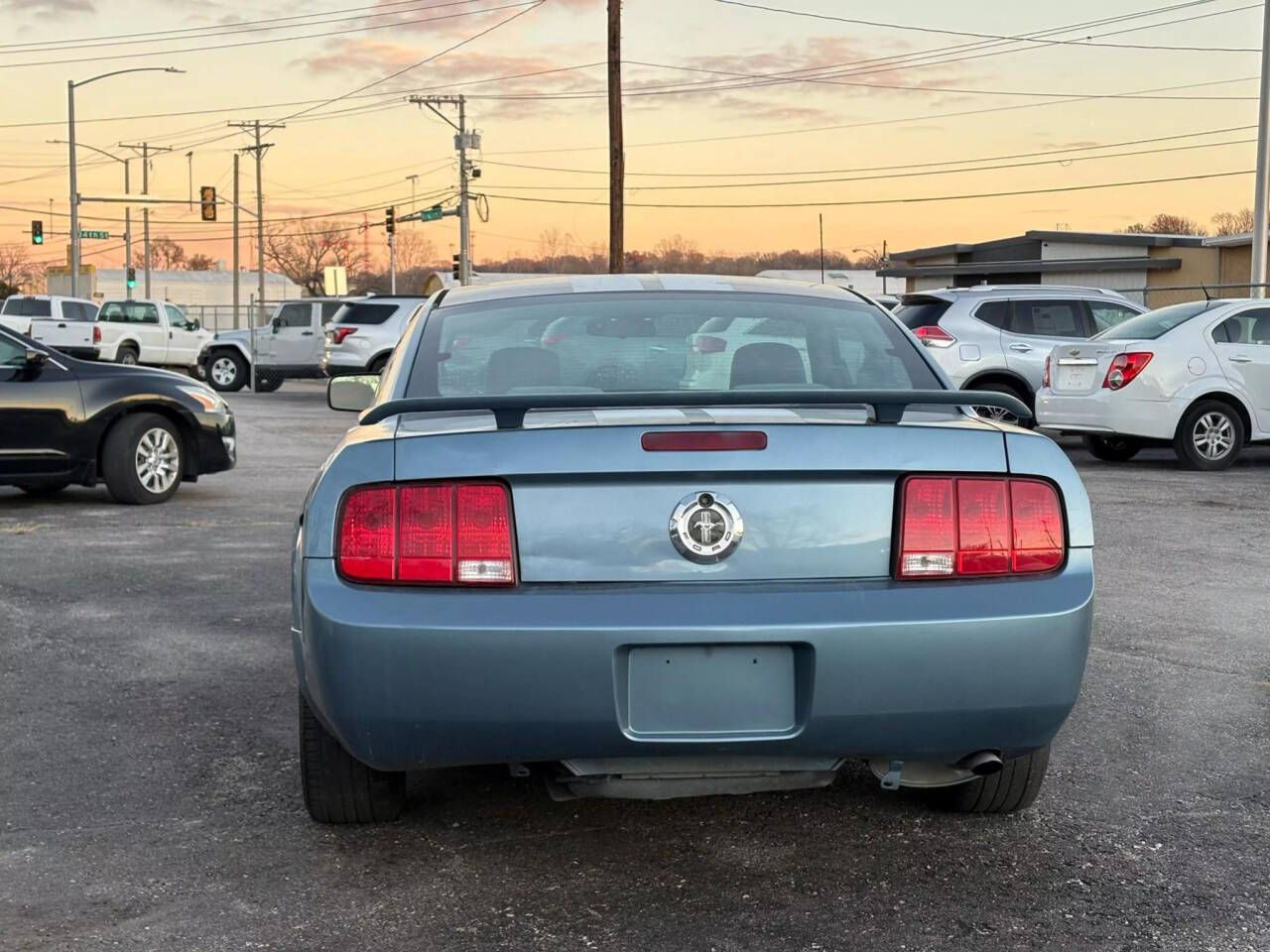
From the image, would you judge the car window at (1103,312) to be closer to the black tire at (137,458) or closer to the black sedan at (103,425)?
the black sedan at (103,425)

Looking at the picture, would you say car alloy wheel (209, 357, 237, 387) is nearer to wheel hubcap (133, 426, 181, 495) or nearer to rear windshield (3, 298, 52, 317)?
rear windshield (3, 298, 52, 317)

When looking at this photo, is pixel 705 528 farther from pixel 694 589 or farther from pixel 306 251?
pixel 306 251

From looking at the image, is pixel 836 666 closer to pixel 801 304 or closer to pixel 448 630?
pixel 448 630

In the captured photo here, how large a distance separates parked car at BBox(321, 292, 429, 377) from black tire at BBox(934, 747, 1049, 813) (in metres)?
22.6

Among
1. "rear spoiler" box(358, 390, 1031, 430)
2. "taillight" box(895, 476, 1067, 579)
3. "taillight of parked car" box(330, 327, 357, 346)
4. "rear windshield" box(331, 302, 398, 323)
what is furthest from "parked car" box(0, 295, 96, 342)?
"taillight" box(895, 476, 1067, 579)

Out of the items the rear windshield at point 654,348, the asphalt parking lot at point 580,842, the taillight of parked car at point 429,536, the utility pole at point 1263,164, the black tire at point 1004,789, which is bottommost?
the asphalt parking lot at point 580,842

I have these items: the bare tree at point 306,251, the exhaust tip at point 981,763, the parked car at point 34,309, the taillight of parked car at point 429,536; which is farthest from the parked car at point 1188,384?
the bare tree at point 306,251

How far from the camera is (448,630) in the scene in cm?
345

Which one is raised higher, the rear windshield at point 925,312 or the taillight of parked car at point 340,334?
the rear windshield at point 925,312

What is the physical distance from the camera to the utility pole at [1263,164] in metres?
23.9

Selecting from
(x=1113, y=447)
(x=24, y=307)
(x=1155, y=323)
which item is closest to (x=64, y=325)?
(x=24, y=307)

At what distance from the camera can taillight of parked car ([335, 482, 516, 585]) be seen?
354 cm

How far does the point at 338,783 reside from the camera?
412 cm

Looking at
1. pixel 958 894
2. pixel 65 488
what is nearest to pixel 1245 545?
pixel 958 894
